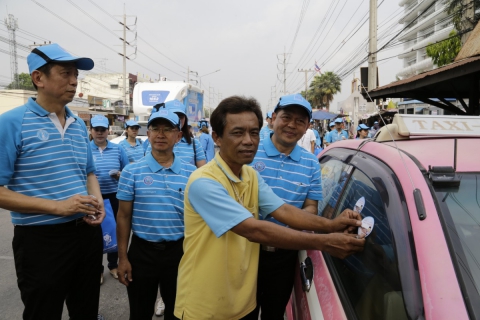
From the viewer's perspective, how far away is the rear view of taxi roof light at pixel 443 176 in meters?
1.22

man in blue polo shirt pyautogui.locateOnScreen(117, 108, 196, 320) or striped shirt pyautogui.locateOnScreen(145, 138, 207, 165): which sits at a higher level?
striped shirt pyautogui.locateOnScreen(145, 138, 207, 165)

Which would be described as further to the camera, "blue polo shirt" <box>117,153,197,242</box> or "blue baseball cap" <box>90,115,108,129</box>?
"blue baseball cap" <box>90,115,108,129</box>

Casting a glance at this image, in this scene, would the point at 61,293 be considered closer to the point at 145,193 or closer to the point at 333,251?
the point at 145,193

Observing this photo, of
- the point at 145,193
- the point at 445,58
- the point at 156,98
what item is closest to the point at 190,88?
the point at 156,98

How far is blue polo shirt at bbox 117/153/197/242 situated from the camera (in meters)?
2.26

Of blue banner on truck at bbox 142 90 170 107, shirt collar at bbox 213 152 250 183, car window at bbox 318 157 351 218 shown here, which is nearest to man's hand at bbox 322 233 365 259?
shirt collar at bbox 213 152 250 183

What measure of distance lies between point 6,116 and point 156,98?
9.73 meters

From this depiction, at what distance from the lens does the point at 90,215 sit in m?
1.97

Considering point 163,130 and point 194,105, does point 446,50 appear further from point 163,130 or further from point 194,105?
point 163,130

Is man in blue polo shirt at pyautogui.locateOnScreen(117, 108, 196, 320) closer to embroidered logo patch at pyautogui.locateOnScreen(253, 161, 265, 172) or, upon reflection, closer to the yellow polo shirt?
embroidered logo patch at pyautogui.locateOnScreen(253, 161, 265, 172)

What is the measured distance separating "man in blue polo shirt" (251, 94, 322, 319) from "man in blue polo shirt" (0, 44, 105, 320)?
→ 3.40 ft

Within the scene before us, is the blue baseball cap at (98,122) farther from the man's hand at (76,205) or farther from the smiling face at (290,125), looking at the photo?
the smiling face at (290,125)

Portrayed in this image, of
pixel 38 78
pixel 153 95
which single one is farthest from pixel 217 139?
pixel 153 95

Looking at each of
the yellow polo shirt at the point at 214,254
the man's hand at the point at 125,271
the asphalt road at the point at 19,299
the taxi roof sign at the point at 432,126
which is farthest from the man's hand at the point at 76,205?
the asphalt road at the point at 19,299
